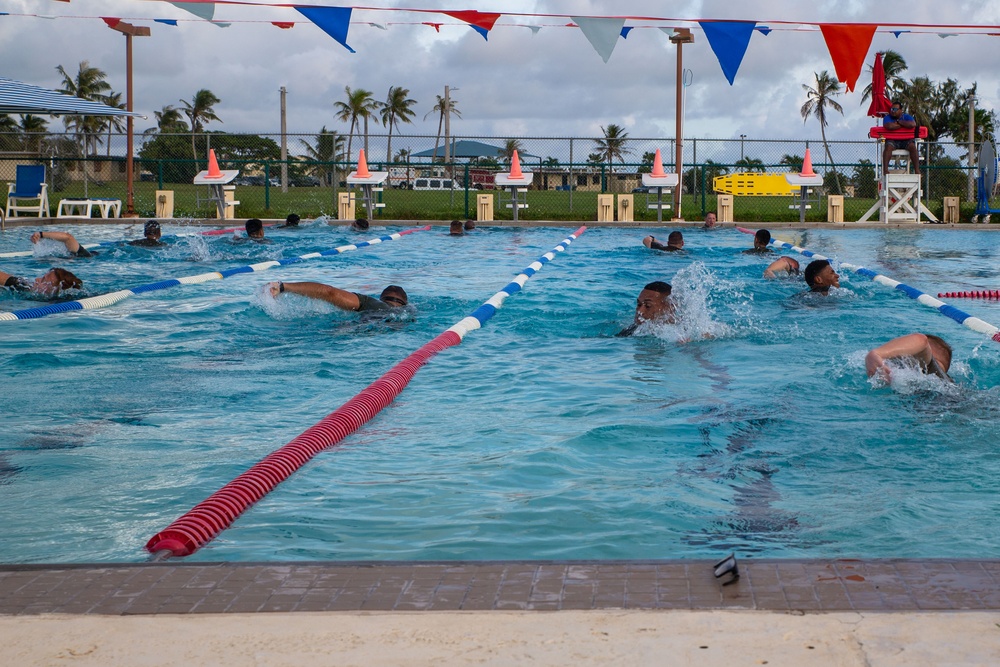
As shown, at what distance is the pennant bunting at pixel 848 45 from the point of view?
13141 millimetres

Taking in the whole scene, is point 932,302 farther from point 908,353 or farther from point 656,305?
point 908,353

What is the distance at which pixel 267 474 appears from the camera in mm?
4137

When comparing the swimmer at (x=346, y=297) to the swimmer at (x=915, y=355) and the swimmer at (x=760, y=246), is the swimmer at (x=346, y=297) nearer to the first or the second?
the swimmer at (x=915, y=355)

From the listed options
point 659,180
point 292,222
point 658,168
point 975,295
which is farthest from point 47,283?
point 658,168

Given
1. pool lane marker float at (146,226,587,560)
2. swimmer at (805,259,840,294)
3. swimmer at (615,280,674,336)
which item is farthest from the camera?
swimmer at (805,259,840,294)

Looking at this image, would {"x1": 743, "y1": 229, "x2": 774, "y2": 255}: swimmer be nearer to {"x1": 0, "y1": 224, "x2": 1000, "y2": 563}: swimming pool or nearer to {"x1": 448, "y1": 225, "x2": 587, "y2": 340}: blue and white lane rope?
{"x1": 448, "y1": 225, "x2": 587, "y2": 340}: blue and white lane rope

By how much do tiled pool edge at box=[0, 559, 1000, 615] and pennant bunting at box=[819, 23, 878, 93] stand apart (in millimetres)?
11617

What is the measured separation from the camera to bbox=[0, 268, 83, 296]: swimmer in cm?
1016

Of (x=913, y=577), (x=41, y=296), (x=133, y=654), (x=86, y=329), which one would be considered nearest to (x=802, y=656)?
(x=913, y=577)

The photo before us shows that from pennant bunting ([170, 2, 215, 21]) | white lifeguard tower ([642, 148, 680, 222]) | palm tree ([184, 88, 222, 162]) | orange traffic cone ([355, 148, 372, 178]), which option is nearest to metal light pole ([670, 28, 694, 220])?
white lifeguard tower ([642, 148, 680, 222])

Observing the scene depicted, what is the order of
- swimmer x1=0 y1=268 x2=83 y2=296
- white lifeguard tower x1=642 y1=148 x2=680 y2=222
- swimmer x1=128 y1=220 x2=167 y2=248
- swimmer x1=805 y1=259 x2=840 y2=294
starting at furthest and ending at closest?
white lifeguard tower x1=642 y1=148 x2=680 y2=222 < swimmer x1=128 y1=220 x2=167 y2=248 < swimmer x1=0 y1=268 x2=83 y2=296 < swimmer x1=805 y1=259 x2=840 y2=294

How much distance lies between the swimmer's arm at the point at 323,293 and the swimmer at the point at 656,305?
256 cm

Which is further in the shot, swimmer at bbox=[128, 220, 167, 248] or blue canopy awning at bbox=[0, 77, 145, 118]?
swimmer at bbox=[128, 220, 167, 248]

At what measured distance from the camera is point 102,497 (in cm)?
419
